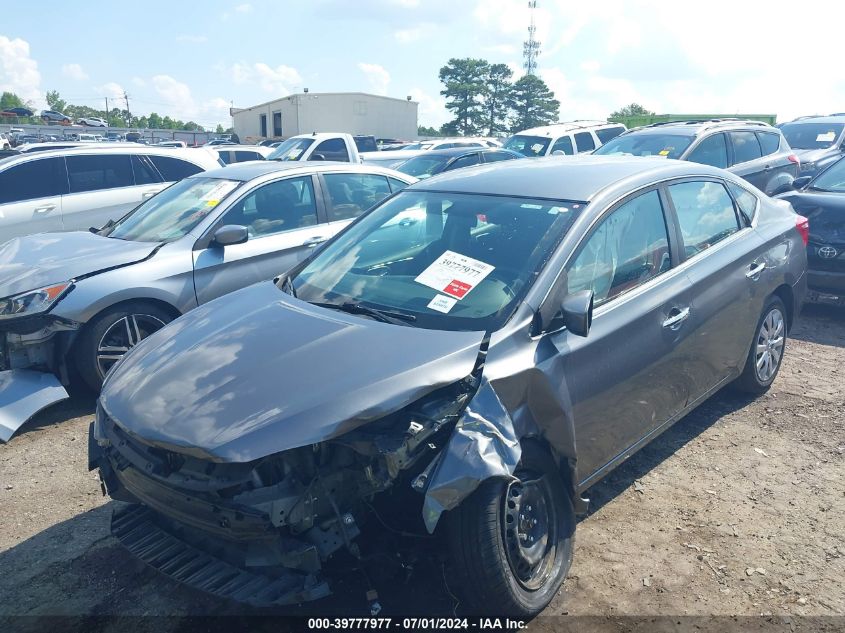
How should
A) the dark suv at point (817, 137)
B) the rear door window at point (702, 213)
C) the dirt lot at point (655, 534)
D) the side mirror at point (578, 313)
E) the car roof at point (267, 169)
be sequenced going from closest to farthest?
the side mirror at point (578, 313) < the dirt lot at point (655, 534) < the rear door window at point (702, 213) < the car roof at point (267, 169) < the dark suv at point (817, 137)

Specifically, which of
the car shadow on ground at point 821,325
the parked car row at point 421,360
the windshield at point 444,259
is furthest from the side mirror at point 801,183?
the windshield at point 444,259

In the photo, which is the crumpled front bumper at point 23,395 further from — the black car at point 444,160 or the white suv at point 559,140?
the white suv at point 559,140

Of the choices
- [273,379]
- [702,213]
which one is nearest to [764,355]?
[702,213]

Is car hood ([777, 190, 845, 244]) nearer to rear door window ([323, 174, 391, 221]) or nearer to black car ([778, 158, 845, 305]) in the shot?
black car ([778, 158, 845, 305])

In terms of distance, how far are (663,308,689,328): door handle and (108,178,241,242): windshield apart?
3.91 m

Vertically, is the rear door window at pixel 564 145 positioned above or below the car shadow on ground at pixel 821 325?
above

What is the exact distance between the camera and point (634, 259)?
359cm

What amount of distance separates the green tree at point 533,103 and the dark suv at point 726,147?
5714 cm

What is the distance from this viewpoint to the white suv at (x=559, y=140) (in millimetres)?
15125

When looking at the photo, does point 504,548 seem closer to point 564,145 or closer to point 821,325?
point 821,325

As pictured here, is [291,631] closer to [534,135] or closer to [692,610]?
[692,610]

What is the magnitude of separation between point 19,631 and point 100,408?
0.98m

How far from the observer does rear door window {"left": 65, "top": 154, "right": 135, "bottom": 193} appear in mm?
8273

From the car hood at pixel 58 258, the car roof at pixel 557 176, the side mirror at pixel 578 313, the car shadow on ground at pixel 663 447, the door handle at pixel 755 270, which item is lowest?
the car shadow on ground at pixel 663 447
